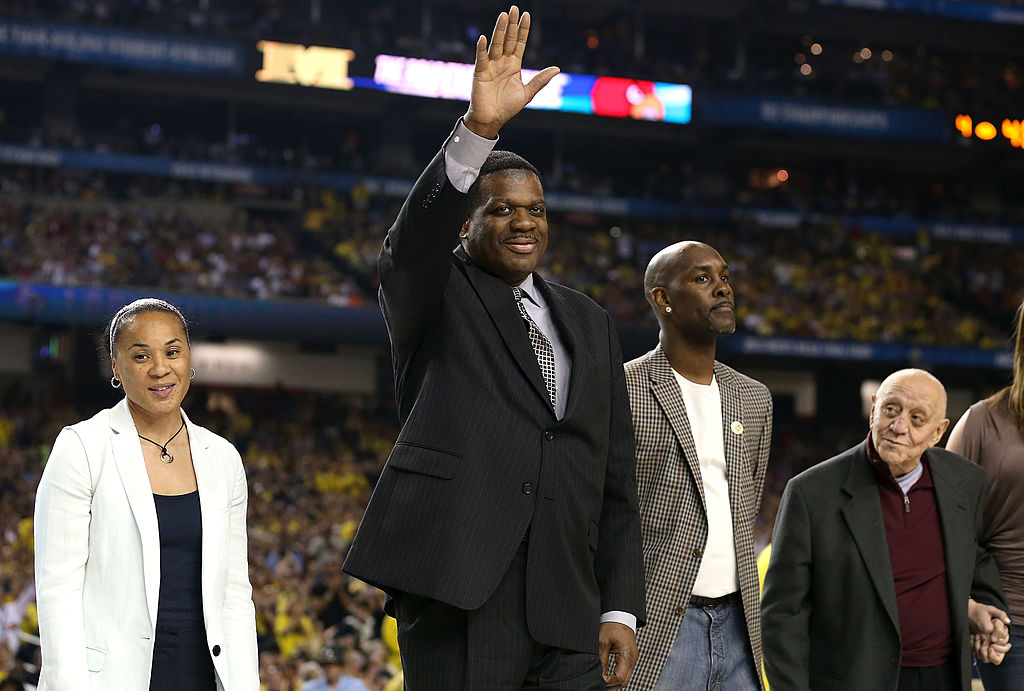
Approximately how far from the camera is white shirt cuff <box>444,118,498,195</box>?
2453mm

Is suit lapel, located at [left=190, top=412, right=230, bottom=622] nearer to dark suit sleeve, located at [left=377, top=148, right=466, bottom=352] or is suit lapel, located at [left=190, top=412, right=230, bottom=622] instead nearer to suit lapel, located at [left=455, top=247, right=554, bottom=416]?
dark suit sleeve, located at [left=377, top=148, right=466, bottom=352]

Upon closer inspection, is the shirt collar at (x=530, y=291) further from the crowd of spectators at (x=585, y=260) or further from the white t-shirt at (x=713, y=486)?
the crowd of spectators at (x=585, y=260)

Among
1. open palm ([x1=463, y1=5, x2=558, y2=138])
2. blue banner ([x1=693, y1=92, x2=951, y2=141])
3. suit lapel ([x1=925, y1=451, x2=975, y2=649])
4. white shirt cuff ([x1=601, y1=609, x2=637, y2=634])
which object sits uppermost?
blue banner ([x1=693, y1=92, x2=951, y2=141])

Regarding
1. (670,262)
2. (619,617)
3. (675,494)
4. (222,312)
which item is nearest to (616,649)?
(619,617)

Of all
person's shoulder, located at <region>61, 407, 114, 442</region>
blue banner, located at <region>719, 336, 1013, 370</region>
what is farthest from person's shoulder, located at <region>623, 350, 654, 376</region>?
blue banner, located at <region>719, 336, 1013, 370</region>

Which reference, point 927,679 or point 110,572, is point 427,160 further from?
point 110,572

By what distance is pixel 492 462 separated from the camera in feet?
8.43

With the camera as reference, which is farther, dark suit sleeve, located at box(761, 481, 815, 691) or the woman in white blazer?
dark suit sleeve, located at box(761, 481, 815, 691)

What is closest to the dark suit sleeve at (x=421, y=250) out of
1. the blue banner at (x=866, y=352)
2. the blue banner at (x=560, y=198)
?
the blue banner at (x=866, y=352)

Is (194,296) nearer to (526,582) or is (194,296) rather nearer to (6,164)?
(6,164)

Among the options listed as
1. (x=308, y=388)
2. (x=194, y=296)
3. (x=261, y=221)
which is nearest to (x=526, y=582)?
(x=194, y=296)

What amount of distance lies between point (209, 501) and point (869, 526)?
179 centimetres

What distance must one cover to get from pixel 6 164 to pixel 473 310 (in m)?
20.3

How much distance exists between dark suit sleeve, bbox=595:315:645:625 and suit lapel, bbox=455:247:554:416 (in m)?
0.26
